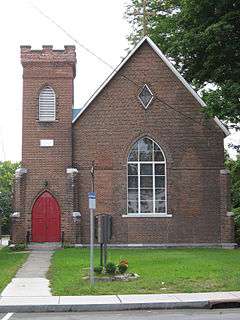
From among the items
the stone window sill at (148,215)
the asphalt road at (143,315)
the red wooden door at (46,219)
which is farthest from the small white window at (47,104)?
the asphalt road at (143,315)

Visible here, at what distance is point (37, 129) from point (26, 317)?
2084 centimetres

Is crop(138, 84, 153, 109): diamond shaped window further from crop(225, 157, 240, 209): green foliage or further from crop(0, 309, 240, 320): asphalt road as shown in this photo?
crop(0, 309, 240, 320): asphalt road

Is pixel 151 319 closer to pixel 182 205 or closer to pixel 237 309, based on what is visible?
pixel 237 309

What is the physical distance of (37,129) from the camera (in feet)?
104

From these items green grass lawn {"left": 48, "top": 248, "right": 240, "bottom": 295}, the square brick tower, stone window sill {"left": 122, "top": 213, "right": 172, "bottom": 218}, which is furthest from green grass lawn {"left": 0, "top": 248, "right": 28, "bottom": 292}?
stone window sill {"left": 122, "top": 213, "right": 172, "bottom": 218}

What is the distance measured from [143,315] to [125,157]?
65.2 feet

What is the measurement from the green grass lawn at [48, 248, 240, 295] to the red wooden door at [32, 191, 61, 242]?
22.9ft

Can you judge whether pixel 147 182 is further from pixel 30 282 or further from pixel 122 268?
pixel 30 282

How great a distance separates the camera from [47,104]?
105 feet

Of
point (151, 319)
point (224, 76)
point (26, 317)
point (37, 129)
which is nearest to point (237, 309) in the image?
point (151, 319)

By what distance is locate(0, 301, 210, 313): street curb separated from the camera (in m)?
12.4

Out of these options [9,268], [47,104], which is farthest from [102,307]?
[47,104]

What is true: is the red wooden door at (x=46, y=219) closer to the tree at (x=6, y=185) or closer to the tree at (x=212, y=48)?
the tree at (x=212, y=48)

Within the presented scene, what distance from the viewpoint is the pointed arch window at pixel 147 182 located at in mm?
31250
